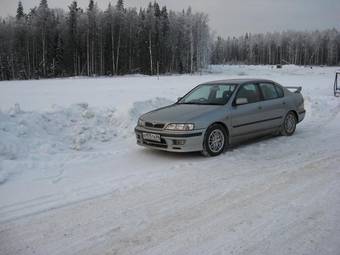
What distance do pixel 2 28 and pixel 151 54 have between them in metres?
22.9

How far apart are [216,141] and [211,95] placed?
1.31 metres

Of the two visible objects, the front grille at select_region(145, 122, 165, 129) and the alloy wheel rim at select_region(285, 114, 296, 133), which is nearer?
the front grille at select_region(145, 122, 165, 129)

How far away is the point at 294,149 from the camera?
291 inches

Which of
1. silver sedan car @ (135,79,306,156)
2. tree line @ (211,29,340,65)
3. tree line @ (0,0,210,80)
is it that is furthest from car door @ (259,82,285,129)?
tree line @ (211,29,340,65)

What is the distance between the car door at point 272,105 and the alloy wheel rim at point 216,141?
147cm

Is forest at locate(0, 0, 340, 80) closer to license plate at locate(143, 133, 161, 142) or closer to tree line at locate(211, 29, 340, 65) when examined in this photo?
license plate at locate(143, 133, 161, 142)

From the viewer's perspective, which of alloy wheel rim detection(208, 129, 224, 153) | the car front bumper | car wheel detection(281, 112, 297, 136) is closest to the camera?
the car front bumper

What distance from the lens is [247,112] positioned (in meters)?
7.66

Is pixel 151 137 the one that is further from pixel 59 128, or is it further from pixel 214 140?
pixel 59 128

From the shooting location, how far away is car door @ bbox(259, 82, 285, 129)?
26.8ft

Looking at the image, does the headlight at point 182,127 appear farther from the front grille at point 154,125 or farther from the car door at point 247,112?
the car door at point 247,112

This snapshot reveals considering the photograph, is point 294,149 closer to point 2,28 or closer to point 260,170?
point 260,170

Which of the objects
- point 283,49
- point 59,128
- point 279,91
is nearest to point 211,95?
point 279,91

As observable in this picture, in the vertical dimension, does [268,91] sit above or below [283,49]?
below
